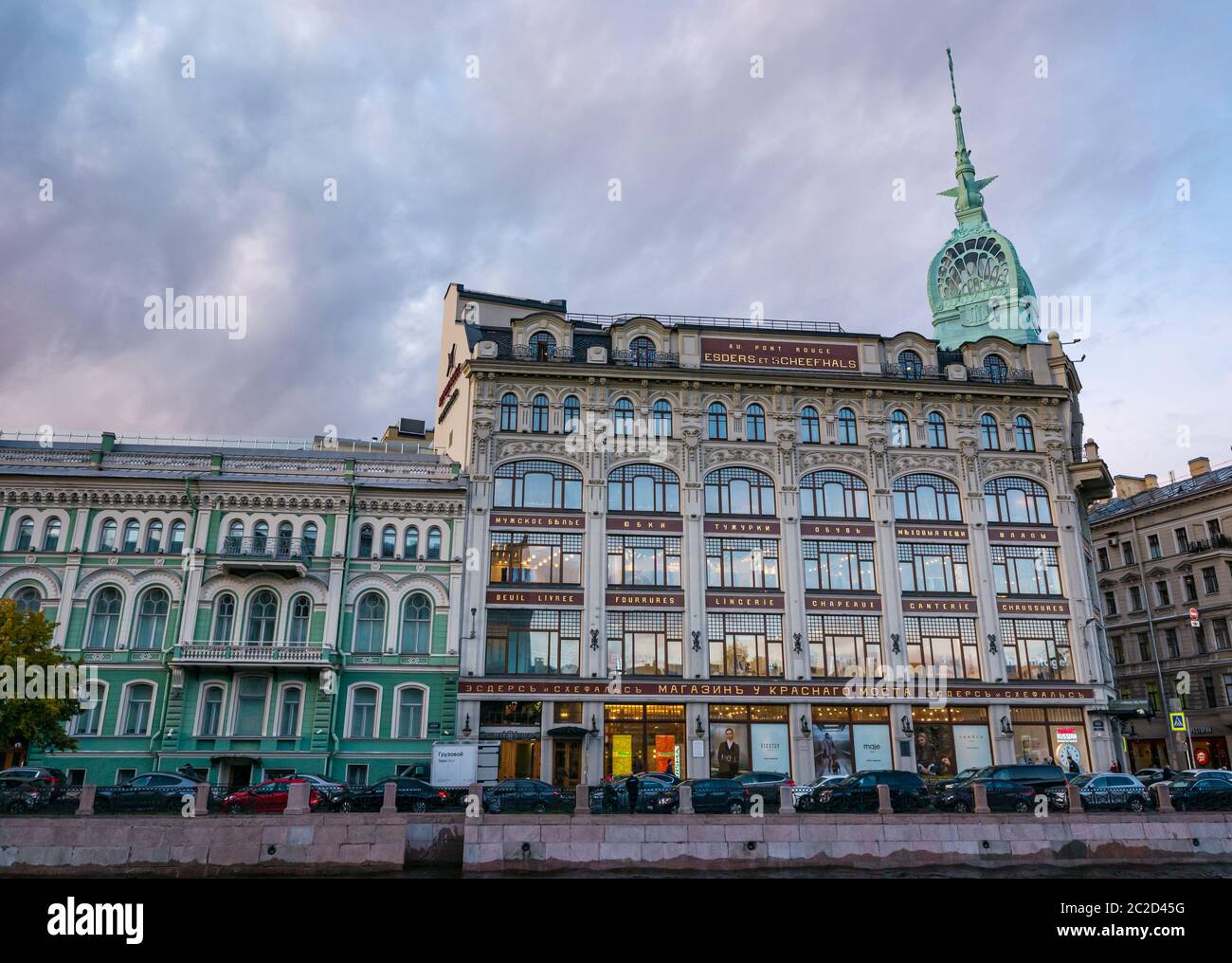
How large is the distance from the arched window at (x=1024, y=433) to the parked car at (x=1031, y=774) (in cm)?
2219

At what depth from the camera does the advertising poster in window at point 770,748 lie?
42.2 meters

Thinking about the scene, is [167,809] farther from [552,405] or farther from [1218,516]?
[1218,516]

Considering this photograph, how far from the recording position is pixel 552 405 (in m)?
47.0

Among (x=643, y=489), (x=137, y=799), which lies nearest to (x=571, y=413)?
(x=643, y=489)

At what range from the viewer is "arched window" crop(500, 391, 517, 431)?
46469mm

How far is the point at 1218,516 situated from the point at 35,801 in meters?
66.3

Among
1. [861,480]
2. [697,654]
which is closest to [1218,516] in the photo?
[861,480]

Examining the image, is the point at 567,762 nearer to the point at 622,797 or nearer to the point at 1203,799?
the point at 622,797

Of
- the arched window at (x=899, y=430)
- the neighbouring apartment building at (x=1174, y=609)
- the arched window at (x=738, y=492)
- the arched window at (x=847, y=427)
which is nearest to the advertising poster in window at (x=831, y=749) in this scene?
the arched window at (x=738, y=492)

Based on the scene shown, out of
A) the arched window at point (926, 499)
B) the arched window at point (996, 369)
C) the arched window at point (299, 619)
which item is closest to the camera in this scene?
the arched window at point (299, 619)

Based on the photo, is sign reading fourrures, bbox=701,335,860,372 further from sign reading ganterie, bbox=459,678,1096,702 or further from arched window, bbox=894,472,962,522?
sign reading ganterie, bbox=459,678,1096,702

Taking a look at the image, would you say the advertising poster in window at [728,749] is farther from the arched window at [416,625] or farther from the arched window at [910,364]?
the arched window at [910,364]

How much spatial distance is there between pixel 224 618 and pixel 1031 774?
115 ft

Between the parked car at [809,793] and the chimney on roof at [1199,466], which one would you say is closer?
the parked car at [809,793]
